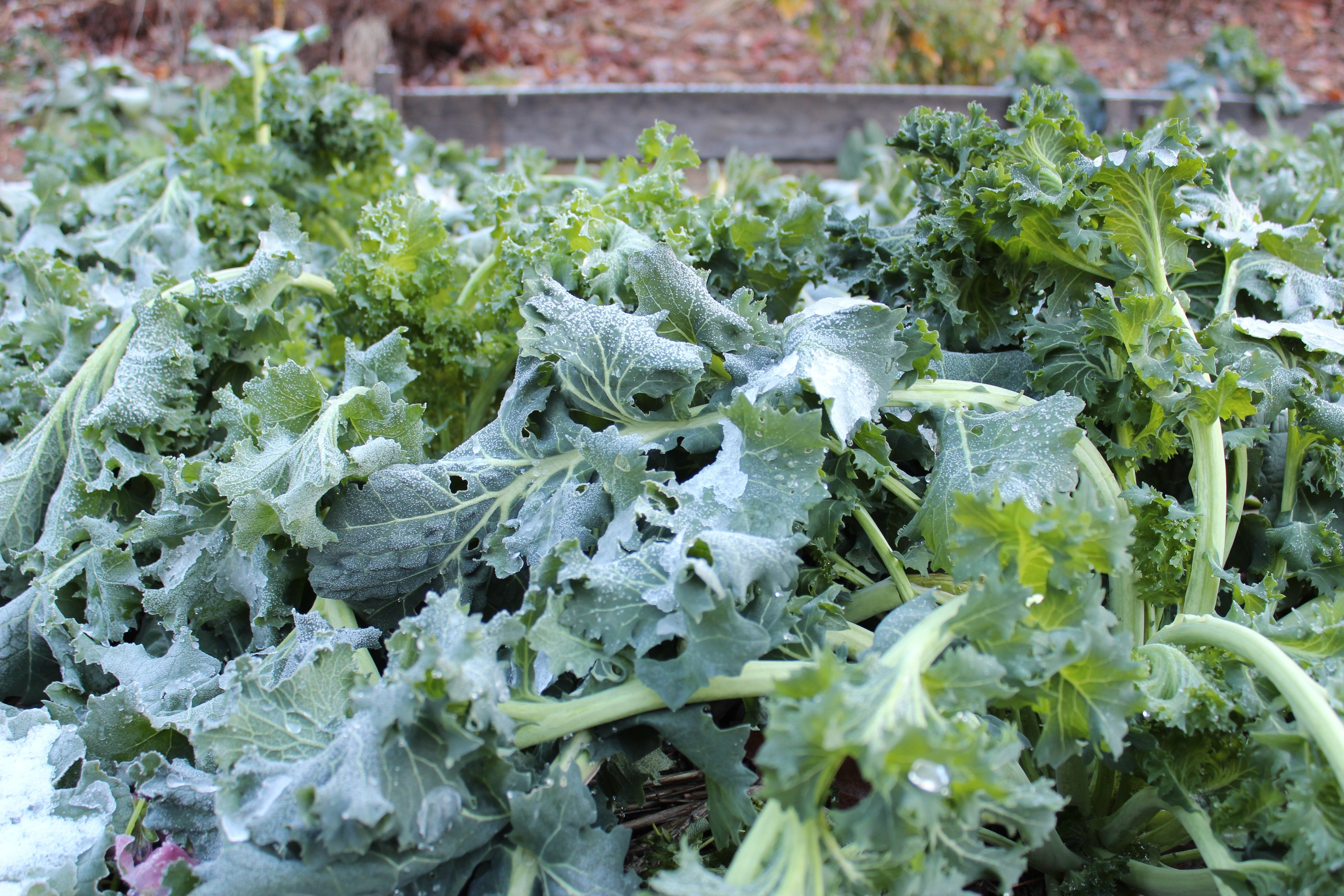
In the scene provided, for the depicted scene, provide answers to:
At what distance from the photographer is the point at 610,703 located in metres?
1.09

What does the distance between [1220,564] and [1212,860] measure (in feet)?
1.47

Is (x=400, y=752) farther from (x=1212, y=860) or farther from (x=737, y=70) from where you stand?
(x=737, y=70)

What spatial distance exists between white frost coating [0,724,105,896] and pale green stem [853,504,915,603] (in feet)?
3.61

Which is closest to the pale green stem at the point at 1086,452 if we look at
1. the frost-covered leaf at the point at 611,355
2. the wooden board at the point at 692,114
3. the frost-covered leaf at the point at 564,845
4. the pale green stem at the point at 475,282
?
the frost-covered leaf at the point at 611,355

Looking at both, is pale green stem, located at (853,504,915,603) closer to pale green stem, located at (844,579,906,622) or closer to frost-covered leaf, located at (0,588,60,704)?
pale green stem, located at (844,579,906,622)

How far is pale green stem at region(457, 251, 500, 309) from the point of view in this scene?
180 centimetres

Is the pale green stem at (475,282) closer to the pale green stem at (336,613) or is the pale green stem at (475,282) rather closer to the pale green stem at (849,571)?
the pale green stem at (336,613)

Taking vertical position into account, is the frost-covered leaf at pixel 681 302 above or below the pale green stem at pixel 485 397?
above

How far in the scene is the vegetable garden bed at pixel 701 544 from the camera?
98 centimetres

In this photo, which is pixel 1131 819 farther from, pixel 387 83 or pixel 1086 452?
pixel 387 83

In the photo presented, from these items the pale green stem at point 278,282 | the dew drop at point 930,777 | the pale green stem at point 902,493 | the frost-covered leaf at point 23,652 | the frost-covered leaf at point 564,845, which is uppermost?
the pale green stem at point 278,282

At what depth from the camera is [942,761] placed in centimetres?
85

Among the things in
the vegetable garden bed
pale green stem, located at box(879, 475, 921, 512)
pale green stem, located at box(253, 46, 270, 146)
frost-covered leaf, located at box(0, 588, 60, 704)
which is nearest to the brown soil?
pale green stem, located at box(253, 46, 270, 146)

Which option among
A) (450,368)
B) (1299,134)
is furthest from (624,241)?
(1299,134)
